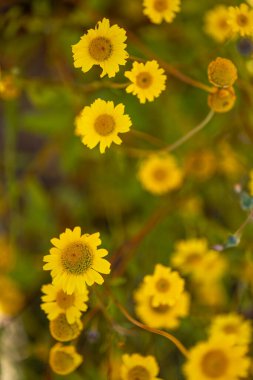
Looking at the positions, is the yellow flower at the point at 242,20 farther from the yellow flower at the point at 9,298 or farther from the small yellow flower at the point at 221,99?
the yellow flower at the point at 9,298

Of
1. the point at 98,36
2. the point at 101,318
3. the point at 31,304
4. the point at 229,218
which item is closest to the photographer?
the point at 98,36

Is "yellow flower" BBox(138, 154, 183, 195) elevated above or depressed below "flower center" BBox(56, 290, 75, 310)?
above

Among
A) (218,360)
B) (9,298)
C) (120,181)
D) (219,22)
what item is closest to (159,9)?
(219,22)

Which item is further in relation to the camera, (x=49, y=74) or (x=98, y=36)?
Answer: (x=49, y=74)

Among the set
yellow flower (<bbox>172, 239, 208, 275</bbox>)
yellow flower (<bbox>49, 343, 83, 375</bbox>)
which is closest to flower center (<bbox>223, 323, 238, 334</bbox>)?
yellow flower (<bbox>172, 239, 208, 275</bbox>)

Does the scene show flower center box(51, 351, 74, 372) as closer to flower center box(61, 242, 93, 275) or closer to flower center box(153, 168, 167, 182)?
flower center box(61, 242, 93, 275)

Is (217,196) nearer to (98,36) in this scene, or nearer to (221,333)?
(221,333)

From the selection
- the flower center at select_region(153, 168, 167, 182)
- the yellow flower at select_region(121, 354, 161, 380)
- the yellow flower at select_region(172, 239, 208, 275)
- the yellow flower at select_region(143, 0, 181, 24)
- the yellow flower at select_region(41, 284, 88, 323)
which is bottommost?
the yellow flower at select_region(121, 354, 161, 380)

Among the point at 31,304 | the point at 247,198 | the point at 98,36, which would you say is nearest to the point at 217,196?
the point at 247,198
